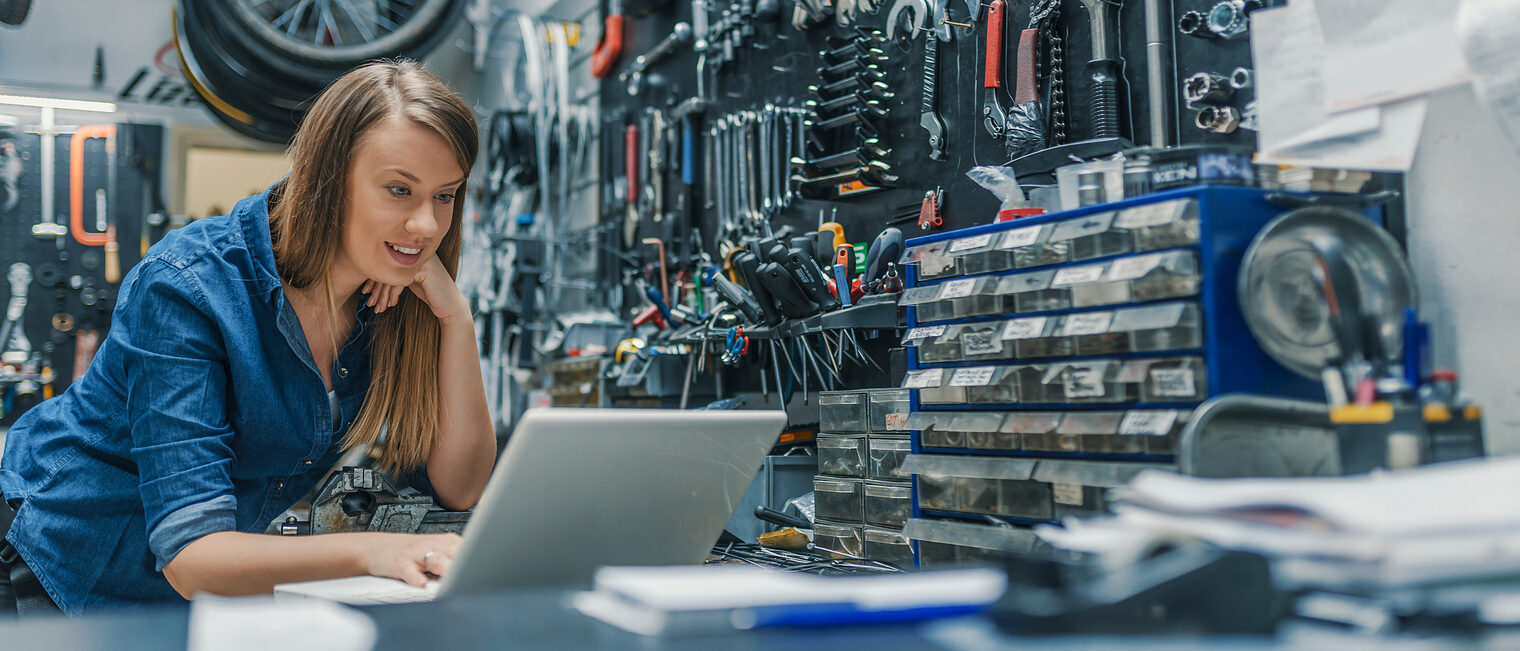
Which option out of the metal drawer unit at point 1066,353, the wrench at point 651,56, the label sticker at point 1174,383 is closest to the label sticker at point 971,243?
the metal drawer unit at point 1066,353

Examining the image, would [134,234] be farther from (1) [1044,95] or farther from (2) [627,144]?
(1) [1044,95]

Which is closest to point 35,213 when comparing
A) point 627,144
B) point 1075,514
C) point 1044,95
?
point 627,144

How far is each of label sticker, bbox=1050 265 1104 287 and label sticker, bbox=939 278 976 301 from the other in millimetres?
126

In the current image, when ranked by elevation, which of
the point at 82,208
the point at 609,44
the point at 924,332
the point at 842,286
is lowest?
the point at 924,332

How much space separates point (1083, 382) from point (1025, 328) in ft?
0.30

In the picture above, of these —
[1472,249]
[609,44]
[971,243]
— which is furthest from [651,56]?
[1472,249]

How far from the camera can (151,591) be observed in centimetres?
130

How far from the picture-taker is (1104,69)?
1455mm

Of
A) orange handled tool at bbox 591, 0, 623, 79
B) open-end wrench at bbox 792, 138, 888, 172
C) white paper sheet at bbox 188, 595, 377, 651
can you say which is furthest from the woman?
orange handled tool at bbox 591, 0, 623, 79

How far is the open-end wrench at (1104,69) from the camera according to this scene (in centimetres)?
144

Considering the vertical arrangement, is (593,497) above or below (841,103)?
below

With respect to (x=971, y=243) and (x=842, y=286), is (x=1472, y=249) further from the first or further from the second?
(x=842, y=286)

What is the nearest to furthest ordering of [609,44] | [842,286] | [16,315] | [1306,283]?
[1306,283] → [842,286] → [609,44] → [16,315]

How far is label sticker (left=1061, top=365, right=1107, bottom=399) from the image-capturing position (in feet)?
3.37
